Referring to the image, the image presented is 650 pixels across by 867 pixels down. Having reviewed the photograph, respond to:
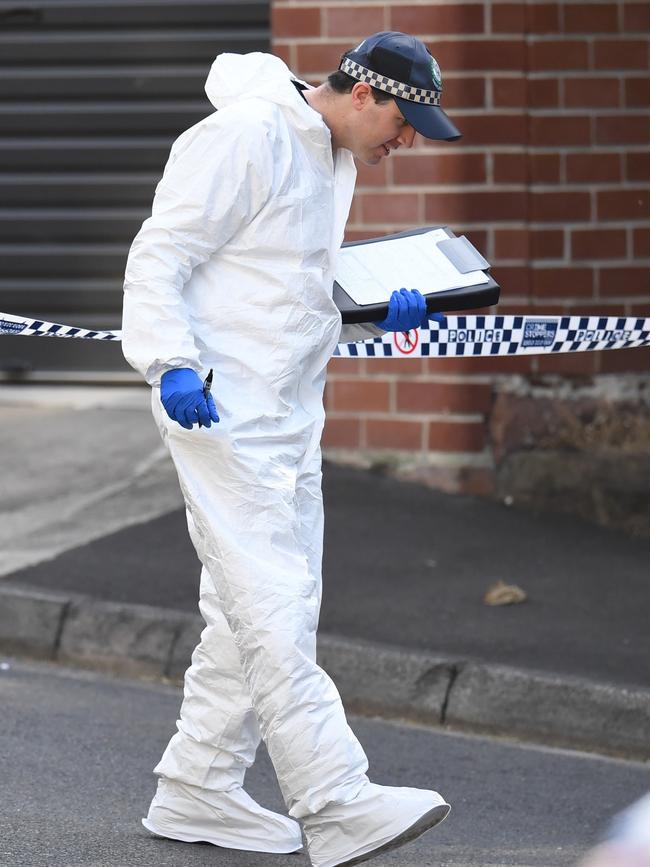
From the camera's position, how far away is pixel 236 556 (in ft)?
12.0

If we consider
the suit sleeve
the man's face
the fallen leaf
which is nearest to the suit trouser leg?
the suit sleeve

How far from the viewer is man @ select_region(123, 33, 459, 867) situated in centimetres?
360

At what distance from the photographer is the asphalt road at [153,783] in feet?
13.1

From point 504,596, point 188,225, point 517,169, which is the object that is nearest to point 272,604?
point 188,225

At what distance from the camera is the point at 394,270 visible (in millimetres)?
4273

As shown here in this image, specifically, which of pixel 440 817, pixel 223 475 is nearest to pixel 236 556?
pixel 223 475

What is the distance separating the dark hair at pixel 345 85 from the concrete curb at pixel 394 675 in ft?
7.42

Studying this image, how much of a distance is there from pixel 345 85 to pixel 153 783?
1974 mm

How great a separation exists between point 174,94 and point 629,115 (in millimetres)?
2789

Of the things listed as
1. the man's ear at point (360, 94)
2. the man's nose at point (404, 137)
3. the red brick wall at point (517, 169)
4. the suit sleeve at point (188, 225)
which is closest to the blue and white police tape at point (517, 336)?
the red brick wall at point (517, 169)

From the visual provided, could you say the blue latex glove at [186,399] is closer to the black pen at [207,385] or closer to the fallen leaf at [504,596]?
the black pen at [207,385]

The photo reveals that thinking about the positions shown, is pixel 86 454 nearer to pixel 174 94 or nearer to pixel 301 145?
pixel 174 94

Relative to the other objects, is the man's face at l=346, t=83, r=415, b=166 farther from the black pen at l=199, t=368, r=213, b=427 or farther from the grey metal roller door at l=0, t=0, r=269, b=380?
the grey metal roller door at l=0, t=0, r=269, b=380

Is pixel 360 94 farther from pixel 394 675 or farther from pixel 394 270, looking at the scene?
pixel 394 675
